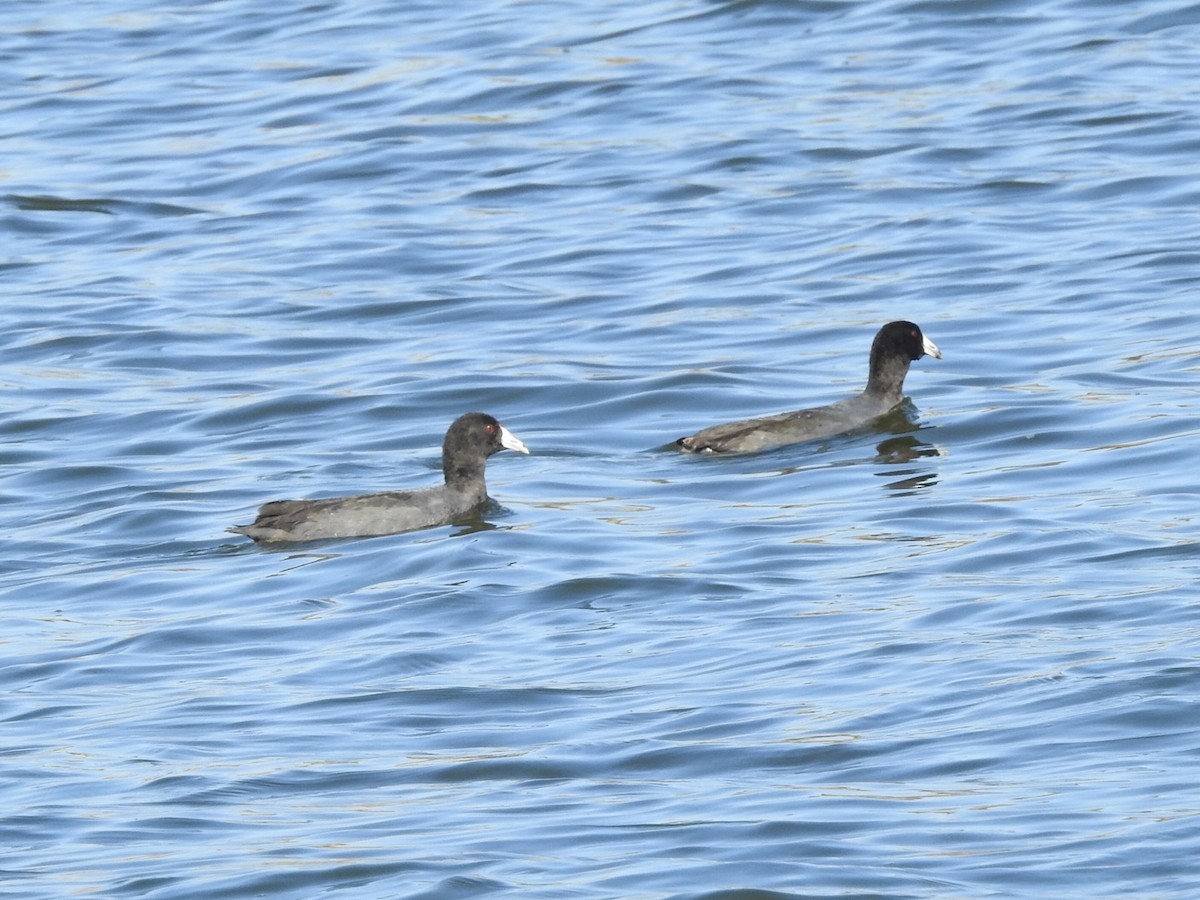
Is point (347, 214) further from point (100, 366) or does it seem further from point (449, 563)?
point (449, 563)

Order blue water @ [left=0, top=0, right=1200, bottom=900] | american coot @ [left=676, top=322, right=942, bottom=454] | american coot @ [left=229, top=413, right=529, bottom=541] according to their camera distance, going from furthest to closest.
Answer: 1. american coot @ [left=676, top=322, right=942, bottom=454]
2. american coot @ [left=229, top=413, right=529, bottom=541]
3. blue water @ [left=0, top=0, right=1200, bottom=900]

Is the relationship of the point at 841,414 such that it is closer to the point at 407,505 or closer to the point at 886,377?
the point at 886,377

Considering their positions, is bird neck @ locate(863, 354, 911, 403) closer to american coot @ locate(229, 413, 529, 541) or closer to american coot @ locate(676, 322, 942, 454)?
american coot @ locate(676, 322, 942, 454)

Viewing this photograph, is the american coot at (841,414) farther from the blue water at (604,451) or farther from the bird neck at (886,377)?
the blue water at (604,451)

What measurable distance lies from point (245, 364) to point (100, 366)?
1.07 meters

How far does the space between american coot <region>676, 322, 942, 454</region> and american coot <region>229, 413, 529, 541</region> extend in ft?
3.71

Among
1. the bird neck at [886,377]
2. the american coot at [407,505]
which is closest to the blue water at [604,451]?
the american coot at [407,505]

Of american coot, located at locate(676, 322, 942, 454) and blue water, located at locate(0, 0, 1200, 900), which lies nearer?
blue water, located at locate(0, 0, 1200, 900)

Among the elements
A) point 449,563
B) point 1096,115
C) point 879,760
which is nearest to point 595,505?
point 449,563

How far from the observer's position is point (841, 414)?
15406 millimetres

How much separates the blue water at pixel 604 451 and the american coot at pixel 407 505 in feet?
0.51

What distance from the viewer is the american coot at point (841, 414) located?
47.9 feet

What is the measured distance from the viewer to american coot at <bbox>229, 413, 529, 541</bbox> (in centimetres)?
1323

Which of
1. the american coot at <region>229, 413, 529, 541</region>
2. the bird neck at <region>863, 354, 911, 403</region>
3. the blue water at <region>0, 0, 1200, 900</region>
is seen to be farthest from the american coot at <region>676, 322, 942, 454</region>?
the american coot at <region>229, 413, 529, 541</region>
